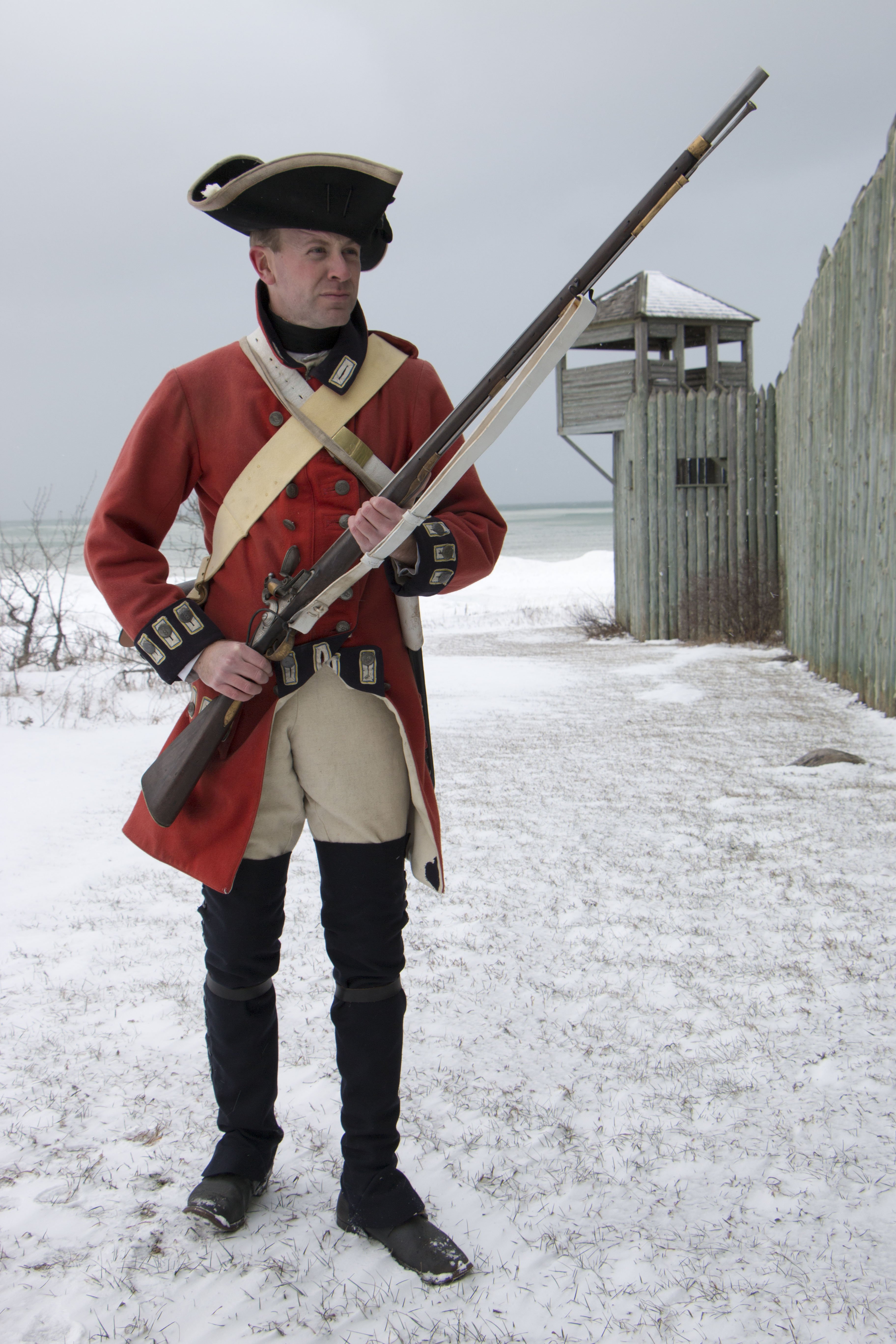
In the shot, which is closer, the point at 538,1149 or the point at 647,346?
the point at 538,1149

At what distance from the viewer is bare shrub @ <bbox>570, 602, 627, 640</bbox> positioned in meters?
13.6

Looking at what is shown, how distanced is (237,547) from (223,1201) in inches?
49.9

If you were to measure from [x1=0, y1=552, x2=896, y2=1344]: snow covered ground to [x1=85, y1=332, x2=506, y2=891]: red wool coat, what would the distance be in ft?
2.39

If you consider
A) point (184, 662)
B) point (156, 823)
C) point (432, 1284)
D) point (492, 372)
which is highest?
point (492, 372)

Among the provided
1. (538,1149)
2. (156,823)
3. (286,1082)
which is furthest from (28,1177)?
(538,1149)

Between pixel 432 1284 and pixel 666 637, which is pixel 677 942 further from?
pixel 666 637

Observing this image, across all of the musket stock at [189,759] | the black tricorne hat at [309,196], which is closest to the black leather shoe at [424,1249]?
the musket stock at [189,759]

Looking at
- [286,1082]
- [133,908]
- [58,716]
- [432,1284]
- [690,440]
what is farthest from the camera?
[690,440]

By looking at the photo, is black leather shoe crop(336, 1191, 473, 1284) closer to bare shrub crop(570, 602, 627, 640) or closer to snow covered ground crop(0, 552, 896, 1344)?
snow covered ground crop(0, 552, 896, 1344)

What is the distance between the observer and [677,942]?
10.5 ft

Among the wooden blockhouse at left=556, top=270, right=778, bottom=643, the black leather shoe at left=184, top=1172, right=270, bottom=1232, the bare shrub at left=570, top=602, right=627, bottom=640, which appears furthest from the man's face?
the bare shrub at left=570, top=602, right=627, bottom=640

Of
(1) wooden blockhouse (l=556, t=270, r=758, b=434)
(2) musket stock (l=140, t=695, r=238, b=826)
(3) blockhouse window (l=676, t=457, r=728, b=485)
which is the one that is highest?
(1) wooden blockhouse (l=556, t=270, r=758, b=434)

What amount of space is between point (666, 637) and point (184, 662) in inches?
432

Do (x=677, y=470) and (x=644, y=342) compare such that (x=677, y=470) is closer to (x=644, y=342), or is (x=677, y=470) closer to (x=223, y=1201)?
(x=644, y=342)
